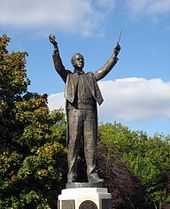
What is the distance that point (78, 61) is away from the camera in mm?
15562

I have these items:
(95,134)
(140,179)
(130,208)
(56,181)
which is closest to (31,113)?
(56,181)

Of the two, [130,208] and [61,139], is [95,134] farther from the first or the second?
[130,208]

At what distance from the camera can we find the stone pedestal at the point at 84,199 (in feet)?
46.6

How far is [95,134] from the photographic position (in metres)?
15.3

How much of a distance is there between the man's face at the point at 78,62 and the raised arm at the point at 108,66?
411mm

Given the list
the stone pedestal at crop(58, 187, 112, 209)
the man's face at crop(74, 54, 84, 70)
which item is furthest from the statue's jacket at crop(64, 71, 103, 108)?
the stone pedestal at crop(58, 187, 112, 209)

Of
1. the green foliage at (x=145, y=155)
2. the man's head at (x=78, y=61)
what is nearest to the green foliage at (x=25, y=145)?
the man's head at (x=78, y=61)

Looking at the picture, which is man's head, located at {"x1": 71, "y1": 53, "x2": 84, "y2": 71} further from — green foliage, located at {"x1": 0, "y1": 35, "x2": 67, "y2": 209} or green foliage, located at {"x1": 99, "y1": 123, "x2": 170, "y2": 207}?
green foliage, located at {"x1": 99, "y1": 123, "x2": 170, "y2": 207}

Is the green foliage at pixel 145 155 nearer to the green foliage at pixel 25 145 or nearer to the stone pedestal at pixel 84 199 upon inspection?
the green foliage at pixel 25 145

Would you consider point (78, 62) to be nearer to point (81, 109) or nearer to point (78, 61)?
point (78, 61)

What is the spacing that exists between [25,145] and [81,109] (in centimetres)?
1412

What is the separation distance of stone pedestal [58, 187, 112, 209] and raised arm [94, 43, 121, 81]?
283cm

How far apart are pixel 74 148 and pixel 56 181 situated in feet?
45.8

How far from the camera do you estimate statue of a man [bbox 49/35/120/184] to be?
595 inches
